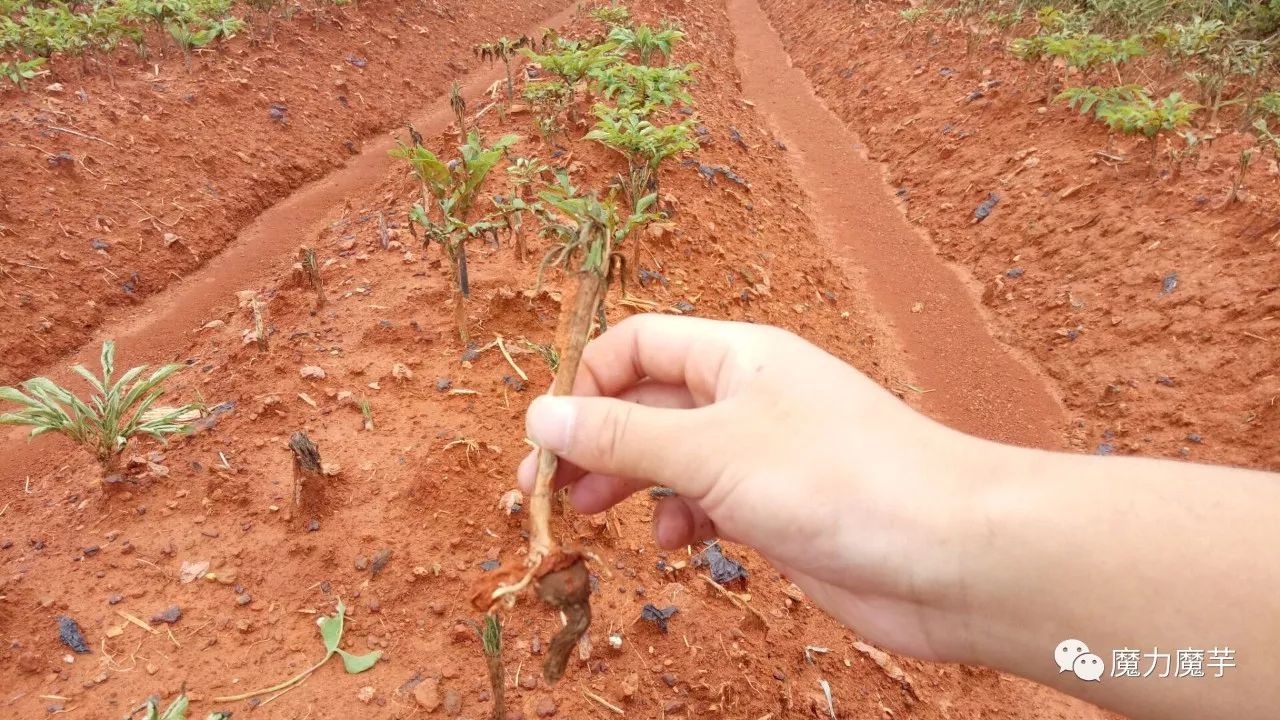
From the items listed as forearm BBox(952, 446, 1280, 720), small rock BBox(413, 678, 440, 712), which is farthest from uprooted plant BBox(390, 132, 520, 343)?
forearm BBox(952, 446, 1280, 720)

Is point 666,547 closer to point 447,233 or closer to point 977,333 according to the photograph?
point 447,233

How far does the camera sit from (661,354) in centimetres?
201

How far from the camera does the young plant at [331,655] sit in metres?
2.55

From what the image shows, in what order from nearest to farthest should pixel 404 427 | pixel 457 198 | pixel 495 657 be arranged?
pixel 495 657
pixel 404 427
pixel 457 198

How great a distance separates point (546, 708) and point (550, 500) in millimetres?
1114

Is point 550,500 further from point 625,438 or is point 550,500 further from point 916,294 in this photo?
point 916,294

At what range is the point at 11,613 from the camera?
2787mm

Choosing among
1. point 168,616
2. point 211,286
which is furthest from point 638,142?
point 211,286

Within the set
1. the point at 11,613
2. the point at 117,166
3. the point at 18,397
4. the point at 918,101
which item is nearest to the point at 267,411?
the point at 18,397

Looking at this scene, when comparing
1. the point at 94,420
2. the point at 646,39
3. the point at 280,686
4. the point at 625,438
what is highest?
the point at 646,39

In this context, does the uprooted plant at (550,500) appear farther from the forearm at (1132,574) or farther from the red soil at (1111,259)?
the red soil at (1111,259)

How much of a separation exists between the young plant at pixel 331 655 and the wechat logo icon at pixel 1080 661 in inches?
84.6

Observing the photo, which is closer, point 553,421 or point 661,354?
point 553,421

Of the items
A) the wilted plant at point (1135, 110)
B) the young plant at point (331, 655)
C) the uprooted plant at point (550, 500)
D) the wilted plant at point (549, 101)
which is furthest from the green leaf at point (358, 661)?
the wilted plant at point (1135, 110)
